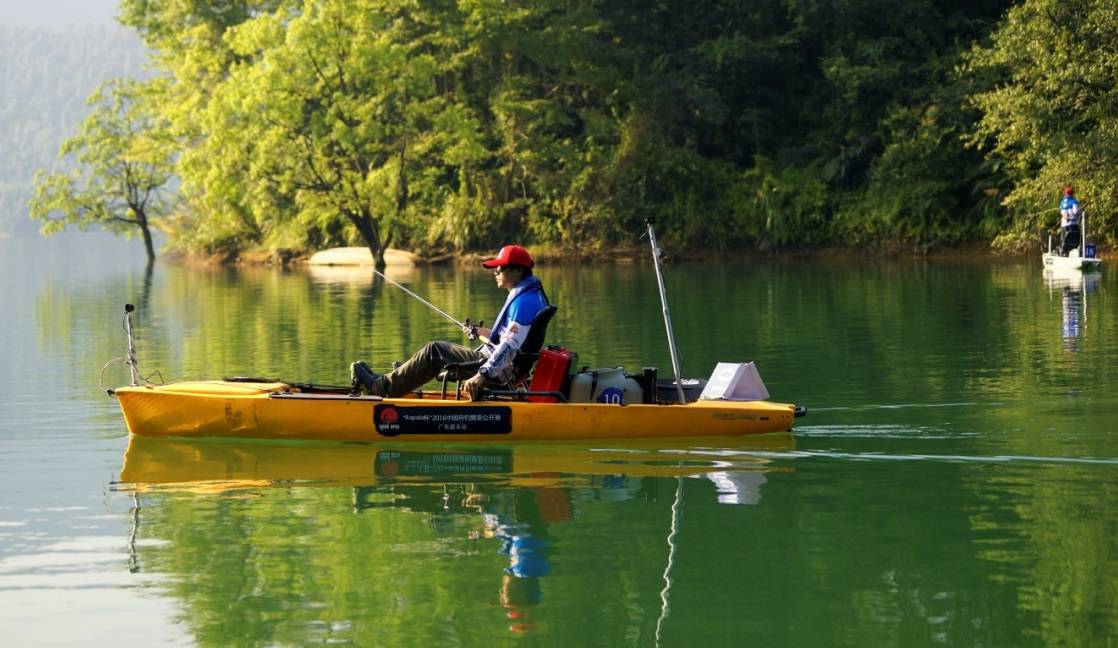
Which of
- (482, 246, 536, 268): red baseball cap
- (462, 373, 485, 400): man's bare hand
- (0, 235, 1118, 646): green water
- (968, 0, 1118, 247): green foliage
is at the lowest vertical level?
(0, 235, 1118, 646): green water

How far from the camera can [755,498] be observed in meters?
10.6

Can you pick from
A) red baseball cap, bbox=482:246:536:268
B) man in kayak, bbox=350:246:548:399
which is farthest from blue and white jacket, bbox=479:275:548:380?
red baseball cap, bbox=482:246:536:268

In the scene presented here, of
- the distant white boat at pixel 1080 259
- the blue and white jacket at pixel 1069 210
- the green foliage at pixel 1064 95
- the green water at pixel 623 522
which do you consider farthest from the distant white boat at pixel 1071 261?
the green water at pixel 623 522

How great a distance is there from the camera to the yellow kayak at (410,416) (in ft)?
41.2

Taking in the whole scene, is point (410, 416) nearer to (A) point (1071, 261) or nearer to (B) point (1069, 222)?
(A) point (1071, 261)

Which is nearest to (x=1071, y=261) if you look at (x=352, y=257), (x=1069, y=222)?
(x=1069, y=222)

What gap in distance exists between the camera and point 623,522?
9898mm

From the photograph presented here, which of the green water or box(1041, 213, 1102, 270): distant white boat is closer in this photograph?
the green water

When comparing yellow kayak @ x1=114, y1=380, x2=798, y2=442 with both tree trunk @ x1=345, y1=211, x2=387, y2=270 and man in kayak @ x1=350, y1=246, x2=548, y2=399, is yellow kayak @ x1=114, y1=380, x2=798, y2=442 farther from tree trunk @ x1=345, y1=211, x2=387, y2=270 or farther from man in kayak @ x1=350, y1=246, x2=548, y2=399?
tree trunk @ x1=345, y1=211, x2=387, y2=270

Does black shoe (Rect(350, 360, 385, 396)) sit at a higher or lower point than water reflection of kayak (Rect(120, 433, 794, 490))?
higher

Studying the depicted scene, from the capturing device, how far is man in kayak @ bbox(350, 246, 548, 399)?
12.5 m

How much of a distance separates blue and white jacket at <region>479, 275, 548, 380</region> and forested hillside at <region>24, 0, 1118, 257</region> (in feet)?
91.7

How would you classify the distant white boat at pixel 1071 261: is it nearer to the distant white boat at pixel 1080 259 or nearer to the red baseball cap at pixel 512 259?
the distant white boat at pixel 1080 259

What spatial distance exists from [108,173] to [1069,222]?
155 feet
